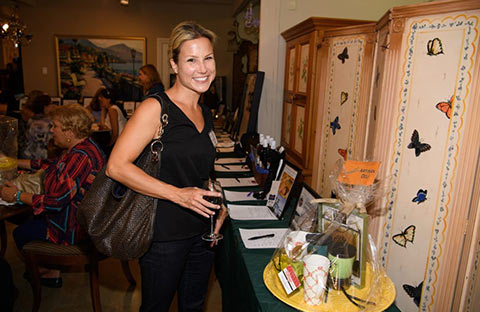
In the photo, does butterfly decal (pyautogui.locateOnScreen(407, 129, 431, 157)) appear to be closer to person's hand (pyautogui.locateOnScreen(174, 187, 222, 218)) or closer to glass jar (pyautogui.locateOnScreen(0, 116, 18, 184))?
person's hand (pyautogui.locateOnScreen(174, 187, 222, 218))

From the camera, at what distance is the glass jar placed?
7.47 ft

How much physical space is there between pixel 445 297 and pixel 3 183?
2.58 meters

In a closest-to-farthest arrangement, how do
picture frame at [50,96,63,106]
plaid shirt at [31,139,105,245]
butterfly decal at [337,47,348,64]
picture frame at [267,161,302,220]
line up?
picture frame at [267,161,302,220]
plaid shirt at [31,139,105,245]
butterfly decal at [337,47,348,64]
picture frame at [50,96,63,106]

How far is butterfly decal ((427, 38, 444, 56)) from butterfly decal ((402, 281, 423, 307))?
104 centimetres

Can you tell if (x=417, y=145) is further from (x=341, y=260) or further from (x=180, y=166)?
(x=180, y=166)

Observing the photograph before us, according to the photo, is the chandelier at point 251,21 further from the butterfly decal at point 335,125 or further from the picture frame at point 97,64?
the picture frame at point 97,64

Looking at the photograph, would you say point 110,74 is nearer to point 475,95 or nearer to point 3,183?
point 3,183

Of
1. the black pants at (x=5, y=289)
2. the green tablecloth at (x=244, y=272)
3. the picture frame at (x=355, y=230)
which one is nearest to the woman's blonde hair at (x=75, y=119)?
the black pants at (x=5, y=289)

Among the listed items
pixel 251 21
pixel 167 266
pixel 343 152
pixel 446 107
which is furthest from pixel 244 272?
pixel 251 21

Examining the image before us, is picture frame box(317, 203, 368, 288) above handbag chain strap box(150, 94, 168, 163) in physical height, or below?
below

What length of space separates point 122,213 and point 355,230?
878mm

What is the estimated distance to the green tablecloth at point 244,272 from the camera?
1.19m

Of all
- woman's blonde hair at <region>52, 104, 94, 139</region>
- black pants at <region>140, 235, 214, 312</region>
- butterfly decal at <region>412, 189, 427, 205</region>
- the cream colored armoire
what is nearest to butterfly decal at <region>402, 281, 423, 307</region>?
the cream colored armoire

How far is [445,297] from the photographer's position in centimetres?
157
